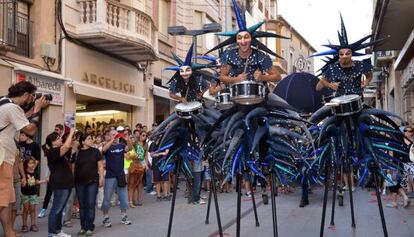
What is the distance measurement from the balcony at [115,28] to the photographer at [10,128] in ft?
32.9

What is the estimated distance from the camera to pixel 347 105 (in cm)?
627

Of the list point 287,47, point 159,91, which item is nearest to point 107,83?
point 159,91

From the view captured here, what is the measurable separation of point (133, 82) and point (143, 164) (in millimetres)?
7812

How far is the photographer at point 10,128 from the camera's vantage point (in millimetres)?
5855

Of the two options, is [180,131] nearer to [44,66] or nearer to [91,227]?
[91,227]

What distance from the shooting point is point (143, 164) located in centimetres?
1249

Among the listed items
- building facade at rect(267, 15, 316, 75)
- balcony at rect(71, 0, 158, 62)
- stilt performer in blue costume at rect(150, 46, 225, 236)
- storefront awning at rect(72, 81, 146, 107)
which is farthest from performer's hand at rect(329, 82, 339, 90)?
building facade at rect(267, 15, 316, 75)

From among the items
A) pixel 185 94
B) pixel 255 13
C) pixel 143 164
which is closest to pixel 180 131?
pixel 185 94

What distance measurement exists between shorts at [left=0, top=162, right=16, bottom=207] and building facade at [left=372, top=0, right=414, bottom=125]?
790 cm

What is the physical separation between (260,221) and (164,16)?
15848 mm

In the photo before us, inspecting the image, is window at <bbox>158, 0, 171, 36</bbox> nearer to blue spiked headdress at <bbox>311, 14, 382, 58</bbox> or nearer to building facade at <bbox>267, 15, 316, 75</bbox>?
blue spiked headdress at <bbox>311, 14, 382, 58</bbox>

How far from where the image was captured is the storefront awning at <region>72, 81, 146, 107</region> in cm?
1569

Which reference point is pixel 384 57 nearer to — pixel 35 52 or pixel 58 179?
pixel 35 52

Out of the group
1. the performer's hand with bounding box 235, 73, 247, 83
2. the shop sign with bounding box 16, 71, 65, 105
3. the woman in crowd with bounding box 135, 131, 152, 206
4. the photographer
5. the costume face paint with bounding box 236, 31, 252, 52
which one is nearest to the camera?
the photographer
